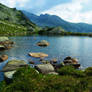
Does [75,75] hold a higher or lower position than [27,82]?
lower

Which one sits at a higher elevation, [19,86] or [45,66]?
[19,86]

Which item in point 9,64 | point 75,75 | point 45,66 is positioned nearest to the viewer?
point 75,75

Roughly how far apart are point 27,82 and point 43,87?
65.2 inches

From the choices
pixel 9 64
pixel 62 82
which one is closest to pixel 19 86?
pixel 62 82

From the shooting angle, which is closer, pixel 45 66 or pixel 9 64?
pixel 45 66

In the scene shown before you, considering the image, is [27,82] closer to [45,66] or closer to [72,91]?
[72,91]

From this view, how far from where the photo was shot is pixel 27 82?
1273 cm

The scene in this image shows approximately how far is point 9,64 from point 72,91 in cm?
1832

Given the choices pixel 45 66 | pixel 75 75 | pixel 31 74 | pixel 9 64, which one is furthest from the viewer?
Result: pixel 9 64

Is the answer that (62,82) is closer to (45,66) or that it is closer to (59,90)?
(59,90)

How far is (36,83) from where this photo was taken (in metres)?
12.9

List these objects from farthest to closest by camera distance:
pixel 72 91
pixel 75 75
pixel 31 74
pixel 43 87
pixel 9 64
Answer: pixel 9 64 → pixel 75 75 → pixel 31 74 → pixel 43 87 → pixel 72 91

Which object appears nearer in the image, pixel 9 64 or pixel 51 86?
pixel 51 86

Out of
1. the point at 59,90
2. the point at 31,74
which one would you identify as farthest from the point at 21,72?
the point at 59,90
